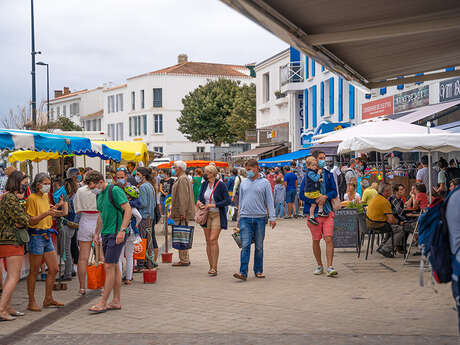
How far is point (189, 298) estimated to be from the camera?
324 inches

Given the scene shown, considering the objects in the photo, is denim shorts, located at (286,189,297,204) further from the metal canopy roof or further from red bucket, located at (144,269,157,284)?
the metal canopy roof

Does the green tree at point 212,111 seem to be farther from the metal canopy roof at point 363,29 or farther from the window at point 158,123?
the metal canopy roof at point 363,29

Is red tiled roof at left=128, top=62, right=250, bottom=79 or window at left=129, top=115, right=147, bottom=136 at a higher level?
red tiled roof at left=128, top=62, right=250, bottom=79

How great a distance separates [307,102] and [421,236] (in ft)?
103

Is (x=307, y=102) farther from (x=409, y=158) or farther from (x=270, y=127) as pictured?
(x=409, y=158)

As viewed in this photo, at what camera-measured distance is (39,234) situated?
24.8 ft

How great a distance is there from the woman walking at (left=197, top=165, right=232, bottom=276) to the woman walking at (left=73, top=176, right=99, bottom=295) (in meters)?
2.05

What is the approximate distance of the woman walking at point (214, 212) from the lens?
10.2m

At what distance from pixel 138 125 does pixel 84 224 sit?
62.3m

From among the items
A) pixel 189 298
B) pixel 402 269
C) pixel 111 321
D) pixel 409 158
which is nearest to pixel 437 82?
pixel 409 158

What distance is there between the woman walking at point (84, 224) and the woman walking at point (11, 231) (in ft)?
4.83

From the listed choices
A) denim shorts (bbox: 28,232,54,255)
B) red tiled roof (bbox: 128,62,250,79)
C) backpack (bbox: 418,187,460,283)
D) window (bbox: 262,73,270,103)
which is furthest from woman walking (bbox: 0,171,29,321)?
red tiled roof (bbox: 128,62,250,79)

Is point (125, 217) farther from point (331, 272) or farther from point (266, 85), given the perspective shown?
point (266, 85)

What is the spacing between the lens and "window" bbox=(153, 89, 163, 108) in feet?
224
